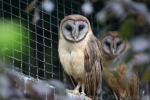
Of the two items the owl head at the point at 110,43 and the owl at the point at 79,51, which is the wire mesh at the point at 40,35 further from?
the owl head at the point at 110,43

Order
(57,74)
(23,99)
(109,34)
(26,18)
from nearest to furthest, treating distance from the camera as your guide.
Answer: (23,99) < (26,18) < (57,74) < (109,34)

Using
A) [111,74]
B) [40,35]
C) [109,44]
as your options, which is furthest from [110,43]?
[40,35]

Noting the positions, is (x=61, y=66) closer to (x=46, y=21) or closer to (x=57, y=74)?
(x=57, y=74)

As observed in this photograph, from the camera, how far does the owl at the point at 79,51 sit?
6109 millimetres

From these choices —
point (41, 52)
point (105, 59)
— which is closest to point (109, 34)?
point (105, 59)

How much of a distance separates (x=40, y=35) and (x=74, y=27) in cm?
50

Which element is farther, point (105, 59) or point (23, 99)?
point (105, 59)

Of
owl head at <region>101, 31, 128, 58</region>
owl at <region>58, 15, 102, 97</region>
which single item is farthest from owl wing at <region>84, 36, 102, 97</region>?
owl head at <region>101, 31, 128, 58</region>

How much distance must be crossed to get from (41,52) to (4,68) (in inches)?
155

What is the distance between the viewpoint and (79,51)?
6.17 meters

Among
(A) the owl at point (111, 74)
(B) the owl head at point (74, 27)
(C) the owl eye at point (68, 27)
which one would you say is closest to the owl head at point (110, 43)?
(A) the owl at point (111, 74)

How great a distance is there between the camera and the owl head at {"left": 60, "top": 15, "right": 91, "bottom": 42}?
609cm

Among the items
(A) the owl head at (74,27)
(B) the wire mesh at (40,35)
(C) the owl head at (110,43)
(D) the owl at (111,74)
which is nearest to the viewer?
(B) the wire mesh at (40,35)

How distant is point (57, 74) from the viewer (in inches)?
239
